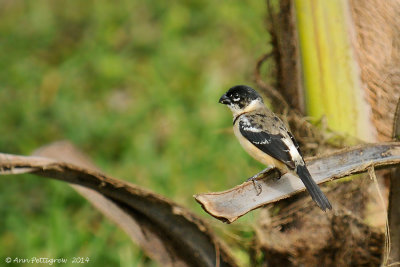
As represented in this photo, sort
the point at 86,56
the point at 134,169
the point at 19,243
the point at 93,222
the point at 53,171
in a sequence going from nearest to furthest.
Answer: the point at 53,171, the point at 19,243, the point at 93,222, the point at 134,169, the point at 86,56

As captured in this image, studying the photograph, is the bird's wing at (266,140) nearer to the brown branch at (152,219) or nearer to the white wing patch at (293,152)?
the white wing patch at (293,152)

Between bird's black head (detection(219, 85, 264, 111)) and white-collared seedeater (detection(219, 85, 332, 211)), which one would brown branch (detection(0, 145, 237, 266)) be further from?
bird's black head (detection(219, 85, 264, 111))

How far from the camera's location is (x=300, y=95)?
392 centimetres

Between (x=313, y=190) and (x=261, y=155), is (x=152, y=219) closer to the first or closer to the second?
(x=261, y=155)

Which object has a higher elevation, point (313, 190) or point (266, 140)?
point (266, 140)

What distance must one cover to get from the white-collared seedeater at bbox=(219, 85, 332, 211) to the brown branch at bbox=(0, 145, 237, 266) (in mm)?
526

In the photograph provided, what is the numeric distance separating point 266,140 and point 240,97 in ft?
1.93

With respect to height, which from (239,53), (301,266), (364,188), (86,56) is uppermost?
(86,56)

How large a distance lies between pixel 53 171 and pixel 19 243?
1.71 m

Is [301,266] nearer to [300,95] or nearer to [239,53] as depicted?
[300,95]

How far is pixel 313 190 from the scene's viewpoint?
3.29m

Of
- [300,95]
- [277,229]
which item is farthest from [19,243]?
[300,95]

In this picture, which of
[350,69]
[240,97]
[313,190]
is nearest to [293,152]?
[313,190]

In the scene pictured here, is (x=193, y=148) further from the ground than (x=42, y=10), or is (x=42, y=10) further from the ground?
(x=42, y=10)
